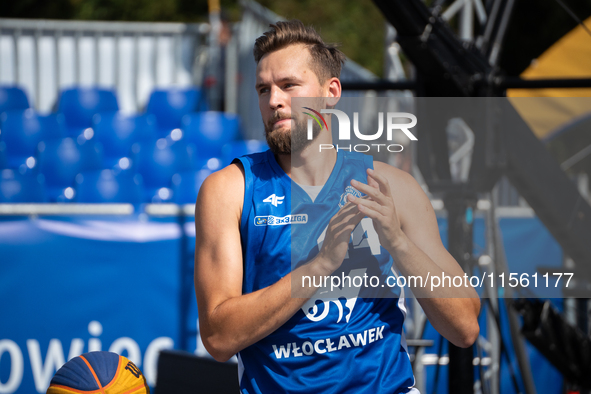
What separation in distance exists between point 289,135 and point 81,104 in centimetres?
695

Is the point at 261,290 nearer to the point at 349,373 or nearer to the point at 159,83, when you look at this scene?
the point at 349,373

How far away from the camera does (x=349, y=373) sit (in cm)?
169

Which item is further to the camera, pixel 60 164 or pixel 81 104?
pixel 81 104

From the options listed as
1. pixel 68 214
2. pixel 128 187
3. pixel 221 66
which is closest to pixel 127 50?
pixel 221 66

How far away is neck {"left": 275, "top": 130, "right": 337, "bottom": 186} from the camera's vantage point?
1.81 metres

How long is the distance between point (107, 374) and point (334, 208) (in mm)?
959

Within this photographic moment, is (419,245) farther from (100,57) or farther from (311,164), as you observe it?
(100,57)

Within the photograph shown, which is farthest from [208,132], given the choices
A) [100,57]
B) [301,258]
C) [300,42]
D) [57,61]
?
[301,258]

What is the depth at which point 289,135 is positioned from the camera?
5.75 feet

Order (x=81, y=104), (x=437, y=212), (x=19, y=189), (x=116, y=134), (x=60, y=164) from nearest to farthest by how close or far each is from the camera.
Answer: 1. (x=437, y=212)
2. (x=19, y=189)
3. (x=60, y=164)
4. (x=116, y=134)
5. (x=81, y=104)

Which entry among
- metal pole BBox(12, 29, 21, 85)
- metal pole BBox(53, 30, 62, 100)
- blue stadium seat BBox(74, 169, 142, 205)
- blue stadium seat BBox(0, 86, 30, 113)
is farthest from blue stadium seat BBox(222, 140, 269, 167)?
metal pole BBox(12, 29, 21, 85)

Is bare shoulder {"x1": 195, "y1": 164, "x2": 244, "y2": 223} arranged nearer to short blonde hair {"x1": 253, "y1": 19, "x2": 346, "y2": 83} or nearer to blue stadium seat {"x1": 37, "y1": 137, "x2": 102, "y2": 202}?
short blonde hair {"x1": 253, "y1": 19, "x2": 346, "y2": 83}

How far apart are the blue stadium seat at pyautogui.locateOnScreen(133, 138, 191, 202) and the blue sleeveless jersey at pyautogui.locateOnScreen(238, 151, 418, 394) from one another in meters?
5.03

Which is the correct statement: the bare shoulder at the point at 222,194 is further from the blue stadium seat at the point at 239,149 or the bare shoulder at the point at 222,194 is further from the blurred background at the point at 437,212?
the blue stadium seat at the point at 239,149
